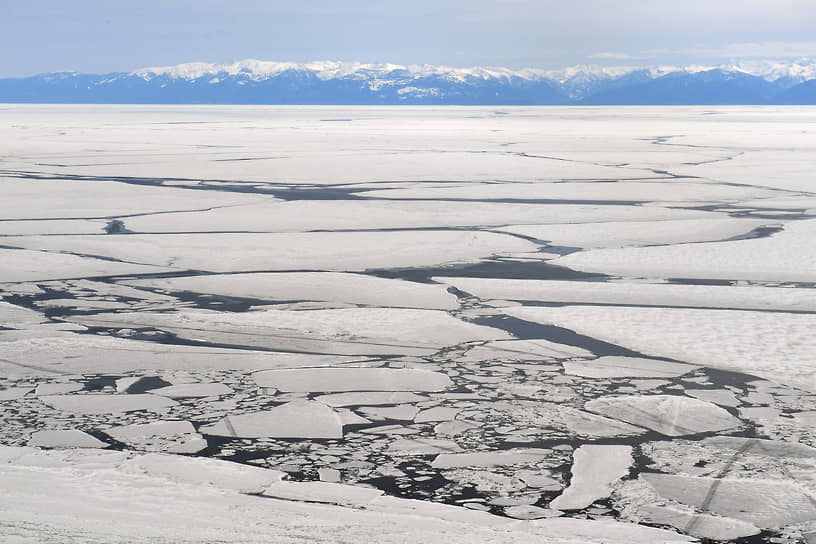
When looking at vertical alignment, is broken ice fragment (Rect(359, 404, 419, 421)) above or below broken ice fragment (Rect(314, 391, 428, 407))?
below

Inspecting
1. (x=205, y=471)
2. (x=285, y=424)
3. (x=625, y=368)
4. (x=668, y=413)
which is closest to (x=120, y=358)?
(x=285, y=424)

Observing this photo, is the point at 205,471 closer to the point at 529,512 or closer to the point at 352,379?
the point at 529,512

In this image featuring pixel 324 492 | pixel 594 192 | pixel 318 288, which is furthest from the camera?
pixel 594 192

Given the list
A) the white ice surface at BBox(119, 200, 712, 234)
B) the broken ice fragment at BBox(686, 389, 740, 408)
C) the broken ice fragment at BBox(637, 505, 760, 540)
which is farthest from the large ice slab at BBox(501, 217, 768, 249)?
the broken ice fragment at BBox(637, 505, 760, 540)

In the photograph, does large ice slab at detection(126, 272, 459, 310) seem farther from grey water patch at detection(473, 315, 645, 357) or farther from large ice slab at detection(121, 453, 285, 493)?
large ice slab at detection(121, 453, 285, 493)

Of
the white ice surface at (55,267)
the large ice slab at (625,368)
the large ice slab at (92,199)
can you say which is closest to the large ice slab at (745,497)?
the large ice slab at (625,368)

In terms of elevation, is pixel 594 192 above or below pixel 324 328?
above

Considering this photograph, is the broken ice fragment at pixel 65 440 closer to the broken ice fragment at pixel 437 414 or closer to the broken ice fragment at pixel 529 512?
the broken ice fragment at pixel 437 414
